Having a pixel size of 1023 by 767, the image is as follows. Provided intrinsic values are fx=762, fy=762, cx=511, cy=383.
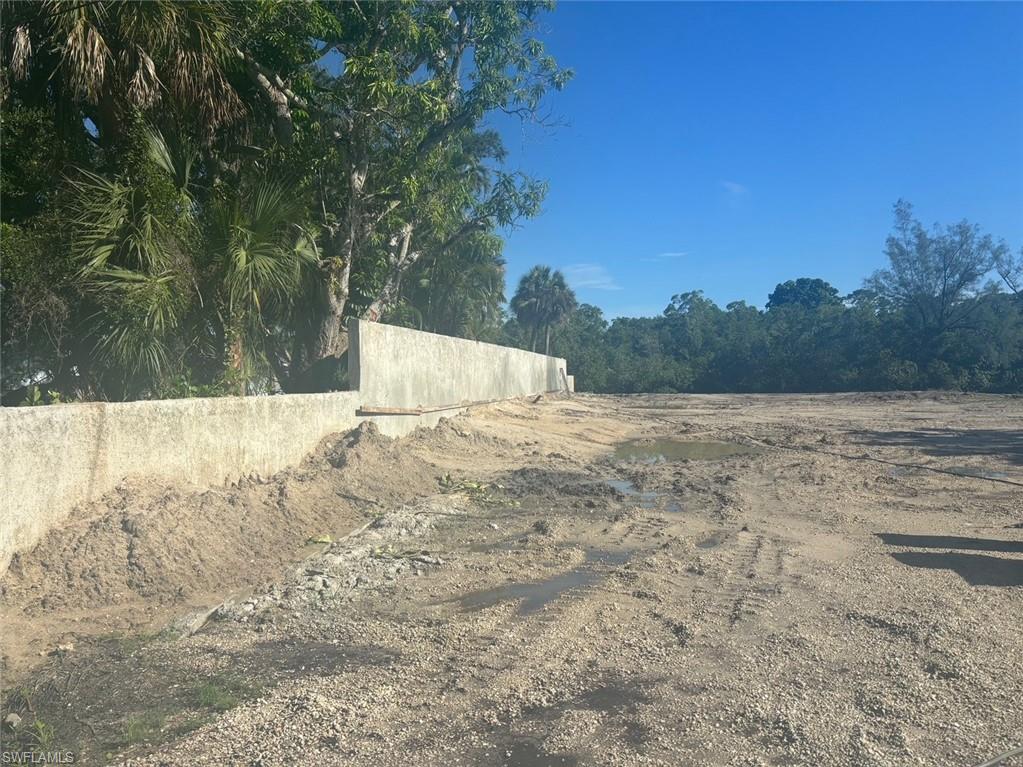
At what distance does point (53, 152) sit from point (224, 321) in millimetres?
2631

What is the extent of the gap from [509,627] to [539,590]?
99 cm

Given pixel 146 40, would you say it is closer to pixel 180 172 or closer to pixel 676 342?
pixel 180 172

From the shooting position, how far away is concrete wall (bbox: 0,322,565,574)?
5574 millimetres

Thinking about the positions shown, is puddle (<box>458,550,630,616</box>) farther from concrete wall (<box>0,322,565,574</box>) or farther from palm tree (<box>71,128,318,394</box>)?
palm tree (<box>71,128,318,394</box>)

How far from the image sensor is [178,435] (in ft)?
24.7

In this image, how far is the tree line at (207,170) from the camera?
771cm

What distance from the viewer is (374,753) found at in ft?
11.6

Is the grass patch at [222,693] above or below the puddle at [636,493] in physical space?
below

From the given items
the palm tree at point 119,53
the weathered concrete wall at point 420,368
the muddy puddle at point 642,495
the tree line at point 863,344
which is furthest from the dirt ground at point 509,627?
the tree line at point 863,344

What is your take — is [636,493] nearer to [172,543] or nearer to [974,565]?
[974,565]

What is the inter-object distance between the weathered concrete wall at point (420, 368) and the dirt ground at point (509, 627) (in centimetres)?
195

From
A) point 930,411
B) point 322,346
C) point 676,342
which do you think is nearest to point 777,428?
point 930,411
